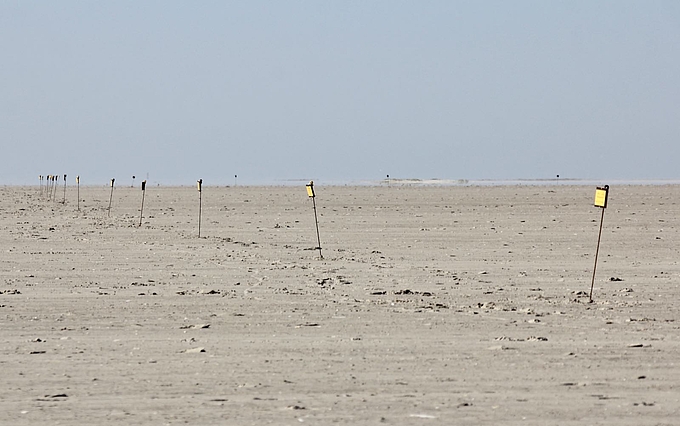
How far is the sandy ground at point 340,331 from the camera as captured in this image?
7.36 m

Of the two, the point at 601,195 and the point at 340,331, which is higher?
the point at 601,195

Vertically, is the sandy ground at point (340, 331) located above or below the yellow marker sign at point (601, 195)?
below

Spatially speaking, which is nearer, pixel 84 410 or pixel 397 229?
pixel 84 410

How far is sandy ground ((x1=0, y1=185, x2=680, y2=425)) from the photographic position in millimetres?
7363

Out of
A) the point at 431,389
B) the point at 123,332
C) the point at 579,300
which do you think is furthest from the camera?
the point at 579,300

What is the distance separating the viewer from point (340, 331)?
424 inches

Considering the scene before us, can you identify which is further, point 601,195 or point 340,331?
point 601,195

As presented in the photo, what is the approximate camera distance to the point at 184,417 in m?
7.04

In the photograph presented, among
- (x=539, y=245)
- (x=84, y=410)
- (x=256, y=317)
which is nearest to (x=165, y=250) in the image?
(x=539, y=245)

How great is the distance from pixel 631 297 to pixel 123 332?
6.97 meters

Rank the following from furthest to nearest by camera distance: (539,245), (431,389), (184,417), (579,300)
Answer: (539,245) < (579,300) < (431,389) < (184,417)

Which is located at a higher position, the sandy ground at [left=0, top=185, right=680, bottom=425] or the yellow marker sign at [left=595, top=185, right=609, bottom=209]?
the yellow marker sign at [left=595, top=185, right=609, bottom=209]

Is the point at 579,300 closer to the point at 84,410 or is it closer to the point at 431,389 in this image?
the point at 431,389

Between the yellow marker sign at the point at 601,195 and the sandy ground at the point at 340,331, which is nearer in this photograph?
the sandy ground at the point at 340,331
